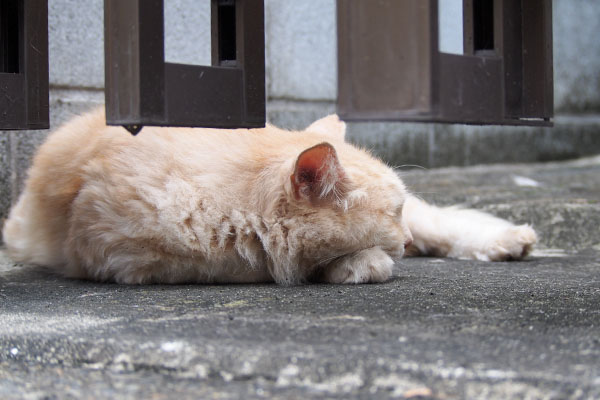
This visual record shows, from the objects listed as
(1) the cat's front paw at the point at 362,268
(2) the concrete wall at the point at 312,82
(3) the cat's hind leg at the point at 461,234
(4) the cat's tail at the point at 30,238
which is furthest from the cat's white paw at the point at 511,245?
(2) the concrete wall at the point at 312,82

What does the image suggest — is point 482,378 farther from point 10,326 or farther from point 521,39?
point 10,326

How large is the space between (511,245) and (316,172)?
1107mm

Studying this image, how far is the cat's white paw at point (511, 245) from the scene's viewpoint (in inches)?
115

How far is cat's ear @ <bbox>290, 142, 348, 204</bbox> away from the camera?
7.04 ft

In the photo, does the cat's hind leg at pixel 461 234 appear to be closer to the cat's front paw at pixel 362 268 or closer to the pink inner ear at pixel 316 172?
the cat's front paw at pixel 362 268

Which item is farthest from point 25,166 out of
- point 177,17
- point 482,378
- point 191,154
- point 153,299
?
point 482,378

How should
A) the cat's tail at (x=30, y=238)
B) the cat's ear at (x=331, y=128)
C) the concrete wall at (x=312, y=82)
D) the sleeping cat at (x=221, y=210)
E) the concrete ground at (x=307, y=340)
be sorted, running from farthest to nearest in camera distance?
the concrete wall at (x=312, y=82) < the cat's ear at (x=331, y=128) < the cat's tail at (x=30, y=238) < the sleeping cat at (x=221, y=210) < the concrete ground at (x=307, y=340)

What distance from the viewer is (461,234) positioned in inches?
122

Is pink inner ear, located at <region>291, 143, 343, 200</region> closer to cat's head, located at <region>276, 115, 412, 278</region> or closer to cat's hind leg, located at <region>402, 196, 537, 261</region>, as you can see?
cat's head, located at <region>276, 115, 412, 278</region>

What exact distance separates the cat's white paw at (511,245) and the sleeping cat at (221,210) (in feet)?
2.05

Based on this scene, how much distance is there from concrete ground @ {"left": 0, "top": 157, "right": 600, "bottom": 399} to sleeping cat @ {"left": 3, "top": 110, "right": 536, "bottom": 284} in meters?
0.10

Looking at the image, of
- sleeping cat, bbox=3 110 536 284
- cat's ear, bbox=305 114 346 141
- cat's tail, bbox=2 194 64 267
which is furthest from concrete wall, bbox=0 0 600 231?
cat's ear, bbox=305 114 346 141

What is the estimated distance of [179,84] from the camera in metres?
1.63

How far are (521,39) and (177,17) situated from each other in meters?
2.43
